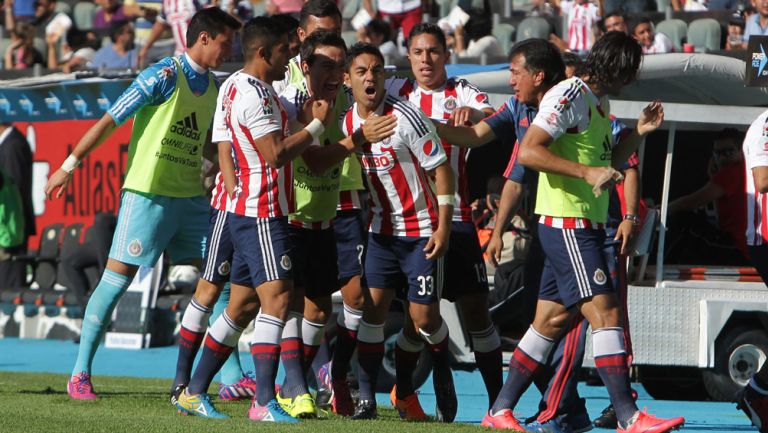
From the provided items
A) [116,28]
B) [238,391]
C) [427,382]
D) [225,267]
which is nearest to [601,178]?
[225,267]

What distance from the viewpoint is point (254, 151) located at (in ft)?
21.9

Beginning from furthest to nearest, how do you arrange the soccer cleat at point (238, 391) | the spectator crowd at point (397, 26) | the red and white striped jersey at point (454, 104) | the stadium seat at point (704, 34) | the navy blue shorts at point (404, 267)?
the stadium seat at point (704, 34) < the spectator crowd at point (397, 26) < the soccer cleat at point (238, 391) < the red and white striped jersey at point (454, 104) < the navy blue shorts at point (404, 267)

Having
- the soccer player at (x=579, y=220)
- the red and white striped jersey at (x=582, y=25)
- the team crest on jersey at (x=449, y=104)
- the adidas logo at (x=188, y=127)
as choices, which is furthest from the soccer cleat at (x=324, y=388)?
the red and white striped jersey at (x=582, y=25)

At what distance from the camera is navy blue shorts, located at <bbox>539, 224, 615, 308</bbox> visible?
250 inches

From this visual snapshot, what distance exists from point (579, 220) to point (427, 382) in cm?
472

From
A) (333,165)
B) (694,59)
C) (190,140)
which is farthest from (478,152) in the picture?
(333,165)

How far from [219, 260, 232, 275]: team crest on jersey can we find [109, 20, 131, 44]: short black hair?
34.8 ft

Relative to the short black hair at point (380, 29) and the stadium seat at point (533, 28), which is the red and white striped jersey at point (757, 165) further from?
the stadium seat at point (533, 28)

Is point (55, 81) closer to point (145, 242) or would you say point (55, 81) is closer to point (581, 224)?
point (145, 242)

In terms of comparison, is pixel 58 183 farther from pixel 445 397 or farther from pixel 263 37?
pixel 445 397

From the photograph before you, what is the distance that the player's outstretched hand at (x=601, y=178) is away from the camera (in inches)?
234

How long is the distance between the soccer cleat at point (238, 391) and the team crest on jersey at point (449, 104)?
2.14m

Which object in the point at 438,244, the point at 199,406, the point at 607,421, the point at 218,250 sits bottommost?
the point at 607,421

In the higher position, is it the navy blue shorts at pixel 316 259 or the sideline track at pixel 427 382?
the navy blue shorts at pixel 316 259
